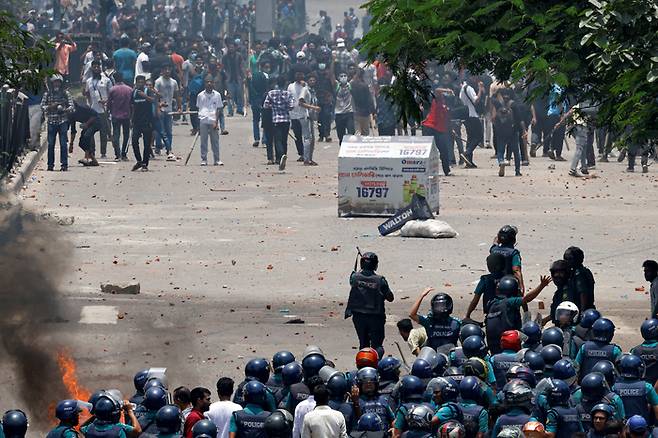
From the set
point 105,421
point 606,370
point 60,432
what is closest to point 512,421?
point 606,370

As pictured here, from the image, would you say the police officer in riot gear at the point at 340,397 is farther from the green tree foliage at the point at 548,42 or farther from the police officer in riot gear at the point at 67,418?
the green tree foliage at the point at 548,42

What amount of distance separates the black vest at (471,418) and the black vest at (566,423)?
0.56 metres

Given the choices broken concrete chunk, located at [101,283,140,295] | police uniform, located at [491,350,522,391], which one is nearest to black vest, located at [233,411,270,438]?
police uniform, located at [491,350,522,391]

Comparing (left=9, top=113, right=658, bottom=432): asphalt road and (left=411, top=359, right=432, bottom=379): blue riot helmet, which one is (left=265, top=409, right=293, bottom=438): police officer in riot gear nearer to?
(left=411, top=359, right=432, bottom=379): blue riot helmet

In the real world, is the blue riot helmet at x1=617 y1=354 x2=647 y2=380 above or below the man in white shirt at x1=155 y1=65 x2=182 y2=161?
below

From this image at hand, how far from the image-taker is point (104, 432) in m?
10.4

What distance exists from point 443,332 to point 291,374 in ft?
7.93

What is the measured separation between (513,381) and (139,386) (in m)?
2.95

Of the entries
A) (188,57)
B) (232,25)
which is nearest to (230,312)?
(188,57)

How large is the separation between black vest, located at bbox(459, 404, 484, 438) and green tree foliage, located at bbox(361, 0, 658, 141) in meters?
3.36

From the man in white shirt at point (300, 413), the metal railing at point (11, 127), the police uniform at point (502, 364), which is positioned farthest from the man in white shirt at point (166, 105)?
the man in white shirt at point (300, 413)

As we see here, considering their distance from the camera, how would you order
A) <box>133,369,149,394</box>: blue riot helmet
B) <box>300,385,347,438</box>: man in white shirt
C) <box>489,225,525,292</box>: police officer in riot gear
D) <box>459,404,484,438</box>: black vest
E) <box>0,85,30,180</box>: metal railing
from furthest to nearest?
<box>0,85,30,180</box>: metal railing → <box>489,225,525,292</box>: police officer in riot gear → <box>133,369,149,394</box>: blue riot helmet → <box>300,385,347,438</box>: man in white shirt → <box>459,404,484,438</box>: black vest

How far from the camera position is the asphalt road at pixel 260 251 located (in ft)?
53.9

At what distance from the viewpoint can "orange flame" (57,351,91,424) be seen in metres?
13.9
